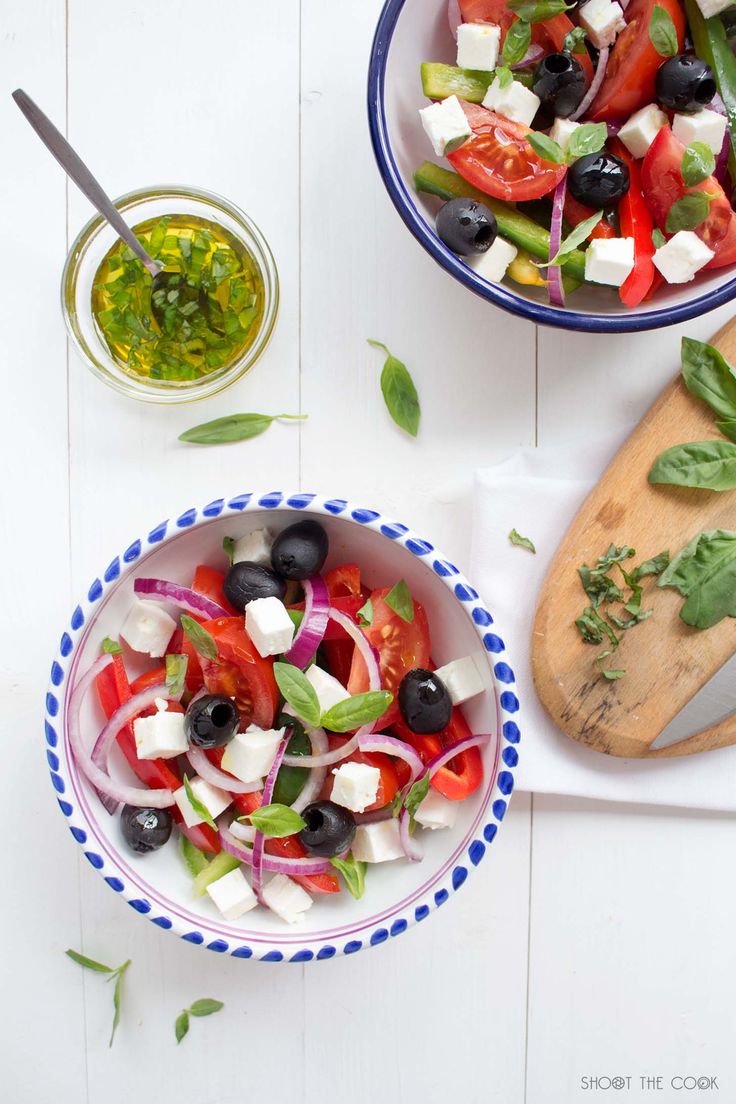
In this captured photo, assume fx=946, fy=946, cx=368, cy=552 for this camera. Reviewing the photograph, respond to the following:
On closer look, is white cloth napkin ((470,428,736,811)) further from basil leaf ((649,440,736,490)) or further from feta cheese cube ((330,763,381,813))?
feta cheese cube ((330,763,381,813))

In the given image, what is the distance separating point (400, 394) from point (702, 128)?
484 mm

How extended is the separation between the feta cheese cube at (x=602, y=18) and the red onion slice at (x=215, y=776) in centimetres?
97

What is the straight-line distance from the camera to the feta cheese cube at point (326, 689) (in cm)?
112

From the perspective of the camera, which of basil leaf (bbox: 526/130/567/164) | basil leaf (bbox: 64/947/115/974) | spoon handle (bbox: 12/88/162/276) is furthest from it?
basil leaf (bbox: 64/947/115/974)

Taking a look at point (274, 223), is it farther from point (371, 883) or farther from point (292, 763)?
point (371, 883)

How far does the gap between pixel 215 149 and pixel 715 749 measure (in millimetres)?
1072

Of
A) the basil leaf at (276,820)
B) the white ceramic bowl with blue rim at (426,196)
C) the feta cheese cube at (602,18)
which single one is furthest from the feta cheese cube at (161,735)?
the feta cheese cube at (602,18)

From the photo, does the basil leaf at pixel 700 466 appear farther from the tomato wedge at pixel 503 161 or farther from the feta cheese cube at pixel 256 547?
the feta cheese cube at pixel 256 547

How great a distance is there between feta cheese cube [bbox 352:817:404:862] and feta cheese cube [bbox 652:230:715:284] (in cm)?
72

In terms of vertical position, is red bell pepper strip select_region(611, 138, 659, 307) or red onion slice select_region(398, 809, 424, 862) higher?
red bell pepper strip select_region(611, 138, 659, 307)

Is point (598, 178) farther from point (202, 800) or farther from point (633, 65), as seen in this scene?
point (202, 800)

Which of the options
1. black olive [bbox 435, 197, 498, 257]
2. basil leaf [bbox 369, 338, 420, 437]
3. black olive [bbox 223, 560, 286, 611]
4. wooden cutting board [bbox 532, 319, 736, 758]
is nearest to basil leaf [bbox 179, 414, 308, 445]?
basil leaf [bbox 369, 338, 420, 437]

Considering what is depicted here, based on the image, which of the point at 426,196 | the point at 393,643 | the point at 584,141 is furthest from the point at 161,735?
the point at 584,141

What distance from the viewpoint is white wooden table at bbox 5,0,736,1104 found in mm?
1312
